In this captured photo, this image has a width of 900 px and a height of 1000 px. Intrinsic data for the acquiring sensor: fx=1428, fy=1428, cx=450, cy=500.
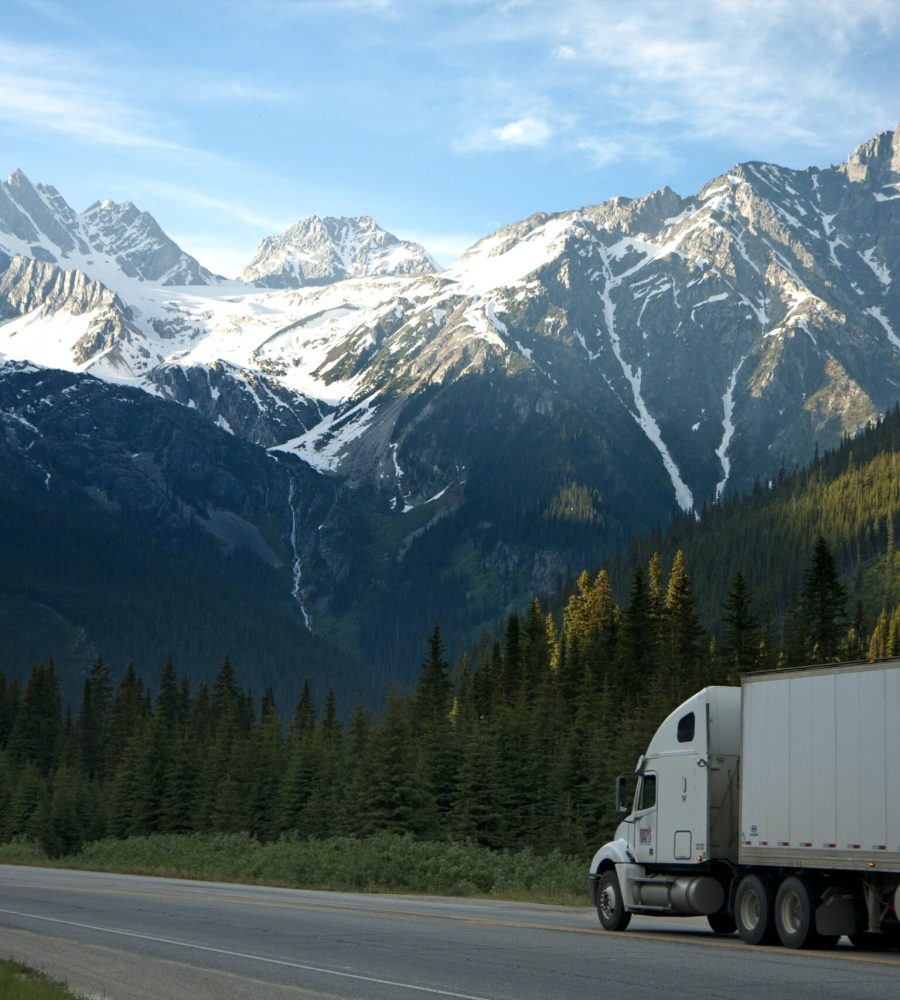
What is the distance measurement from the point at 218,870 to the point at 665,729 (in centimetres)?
3491

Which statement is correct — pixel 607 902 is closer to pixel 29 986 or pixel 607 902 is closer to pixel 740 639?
pixel 29 986

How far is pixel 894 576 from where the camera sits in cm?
17912

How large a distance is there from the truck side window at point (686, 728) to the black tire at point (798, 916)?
4.84 metres

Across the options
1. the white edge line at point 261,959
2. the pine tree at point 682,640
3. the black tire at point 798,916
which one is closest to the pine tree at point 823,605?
the pine tree at point 682,640

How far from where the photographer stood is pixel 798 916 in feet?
83.3

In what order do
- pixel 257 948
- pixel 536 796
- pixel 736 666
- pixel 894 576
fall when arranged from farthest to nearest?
pixel 894 576
pixel 736 666
pixel 536 796
pixel 257 948

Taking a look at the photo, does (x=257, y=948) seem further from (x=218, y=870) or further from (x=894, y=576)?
(x=894, y=576)

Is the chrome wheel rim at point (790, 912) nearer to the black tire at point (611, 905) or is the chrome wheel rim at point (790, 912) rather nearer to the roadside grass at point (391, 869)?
the black tire at point (611, 905)

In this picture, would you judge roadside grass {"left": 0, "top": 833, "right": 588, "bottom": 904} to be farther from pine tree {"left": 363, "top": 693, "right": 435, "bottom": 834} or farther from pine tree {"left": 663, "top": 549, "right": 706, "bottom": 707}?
pine tree {"left": 663, "top": 549, "right": 706, "bottom": 707}

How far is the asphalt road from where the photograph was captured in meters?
19.8

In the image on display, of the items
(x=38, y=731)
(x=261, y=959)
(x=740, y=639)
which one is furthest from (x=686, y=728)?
(x=38, y=731)

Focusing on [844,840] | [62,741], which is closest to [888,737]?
[844,840]

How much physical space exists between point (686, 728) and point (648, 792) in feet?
6.72

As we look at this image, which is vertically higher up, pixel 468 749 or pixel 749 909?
pixel 468 749
